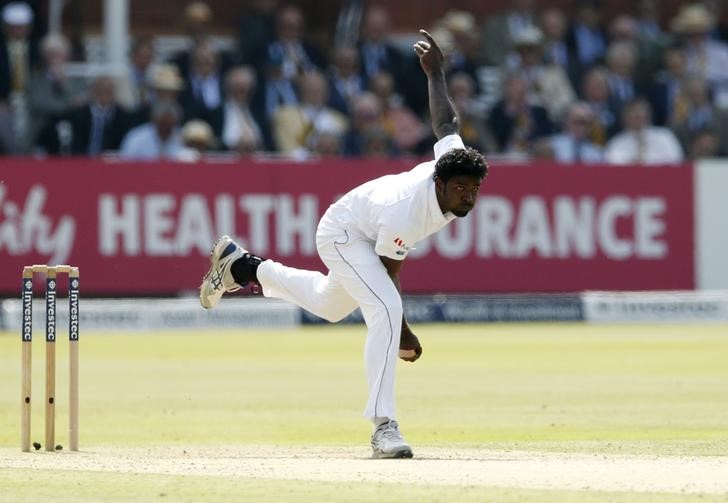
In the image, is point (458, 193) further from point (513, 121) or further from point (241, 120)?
point (513, 121)

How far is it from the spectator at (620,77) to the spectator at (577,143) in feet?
3.07

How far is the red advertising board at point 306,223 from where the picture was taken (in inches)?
587

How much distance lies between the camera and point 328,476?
6.36m

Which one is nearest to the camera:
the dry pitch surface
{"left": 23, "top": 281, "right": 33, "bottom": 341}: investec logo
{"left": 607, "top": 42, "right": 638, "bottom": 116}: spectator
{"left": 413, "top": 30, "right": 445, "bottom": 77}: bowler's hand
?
the dry pitch surface

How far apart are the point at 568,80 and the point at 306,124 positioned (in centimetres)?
302

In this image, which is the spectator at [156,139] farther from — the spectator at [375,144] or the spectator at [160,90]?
the spectator at [375,144]

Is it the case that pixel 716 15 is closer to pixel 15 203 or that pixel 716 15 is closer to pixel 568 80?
pixel 568 80

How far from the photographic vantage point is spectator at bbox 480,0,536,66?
17859mm

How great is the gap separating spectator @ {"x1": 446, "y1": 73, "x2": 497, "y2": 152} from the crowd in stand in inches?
0.8

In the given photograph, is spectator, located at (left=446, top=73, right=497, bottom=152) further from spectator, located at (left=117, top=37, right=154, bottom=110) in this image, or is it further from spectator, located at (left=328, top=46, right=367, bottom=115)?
spectator, located at (left=117, top=37, right=154, bottom=110)

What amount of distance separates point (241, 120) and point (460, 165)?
939cm

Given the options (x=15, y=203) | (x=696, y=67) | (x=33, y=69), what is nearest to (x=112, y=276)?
(x=15, y=203)

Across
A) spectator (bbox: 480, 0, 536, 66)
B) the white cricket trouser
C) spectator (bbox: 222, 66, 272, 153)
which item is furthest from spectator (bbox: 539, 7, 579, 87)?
the white cricket trouser

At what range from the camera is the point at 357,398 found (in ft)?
32.6
